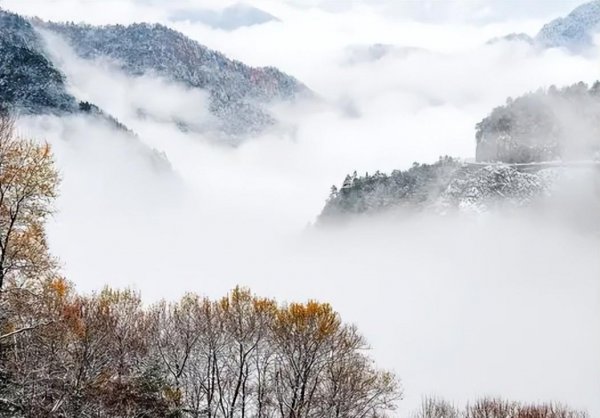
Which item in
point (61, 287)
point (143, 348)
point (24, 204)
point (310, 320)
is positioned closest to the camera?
point (24, 204)

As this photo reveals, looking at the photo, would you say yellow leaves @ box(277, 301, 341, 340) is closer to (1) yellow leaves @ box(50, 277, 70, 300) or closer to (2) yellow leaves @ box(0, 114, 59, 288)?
(1) yellow leaves @ box(50, 277, 70, 300)

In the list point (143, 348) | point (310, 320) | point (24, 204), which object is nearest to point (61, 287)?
point (143, 348)

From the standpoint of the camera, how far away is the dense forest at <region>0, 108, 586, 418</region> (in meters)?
26.1

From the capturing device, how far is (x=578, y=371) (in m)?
174

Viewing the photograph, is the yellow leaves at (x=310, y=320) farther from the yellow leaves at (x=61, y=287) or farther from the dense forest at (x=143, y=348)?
the yellow leaves at (x=61, y=287)

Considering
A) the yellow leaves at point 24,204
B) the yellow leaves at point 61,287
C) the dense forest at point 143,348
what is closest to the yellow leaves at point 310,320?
the dense forest at point 143,348

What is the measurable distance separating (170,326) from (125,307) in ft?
13.4

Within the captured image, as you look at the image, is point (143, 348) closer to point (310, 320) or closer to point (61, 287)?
point (61, 287)

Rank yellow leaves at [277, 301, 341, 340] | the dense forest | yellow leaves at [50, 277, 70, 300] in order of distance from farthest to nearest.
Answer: yellow leaves at [277, 301, 341, 340] → yellow leaves at [50, 277, 70, 300] → the dense forest

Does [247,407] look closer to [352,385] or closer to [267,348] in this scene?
[267,348]

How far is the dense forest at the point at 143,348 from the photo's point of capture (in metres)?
26.1

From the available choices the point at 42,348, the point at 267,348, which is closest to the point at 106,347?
the point at 42,348

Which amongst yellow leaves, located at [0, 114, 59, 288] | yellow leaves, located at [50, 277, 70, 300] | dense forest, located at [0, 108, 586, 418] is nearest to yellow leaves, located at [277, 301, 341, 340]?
dense forest, located at [0, 108, 586, 418]

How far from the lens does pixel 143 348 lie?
46500mm
